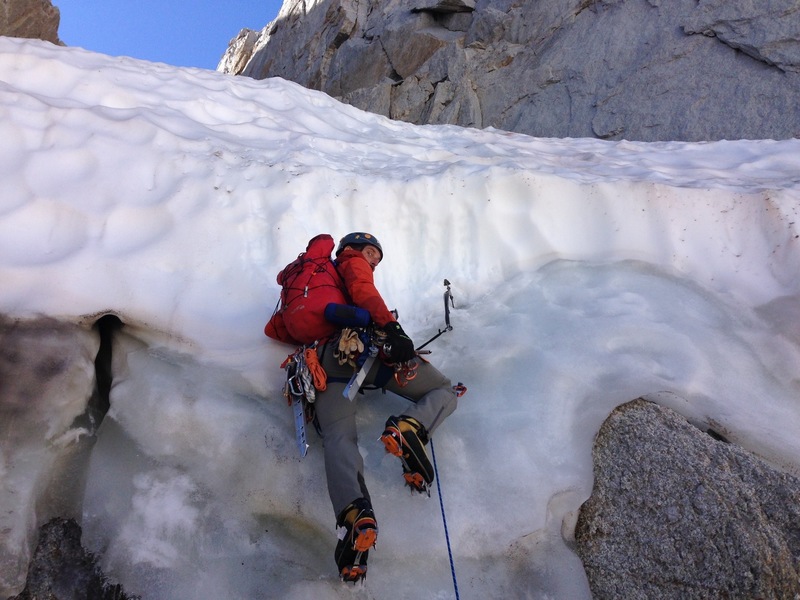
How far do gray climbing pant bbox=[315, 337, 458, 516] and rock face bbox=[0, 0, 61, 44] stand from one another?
12656 mm

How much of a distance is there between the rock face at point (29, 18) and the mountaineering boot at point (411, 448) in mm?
13127

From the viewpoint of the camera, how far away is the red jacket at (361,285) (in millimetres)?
3215

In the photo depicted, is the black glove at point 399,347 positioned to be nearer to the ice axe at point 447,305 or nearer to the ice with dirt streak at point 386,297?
the ice with dirt streak at point 386,297

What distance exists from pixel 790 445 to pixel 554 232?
2346 mm

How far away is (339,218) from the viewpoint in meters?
4.88

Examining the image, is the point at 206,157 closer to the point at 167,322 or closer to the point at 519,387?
the point at 167,322

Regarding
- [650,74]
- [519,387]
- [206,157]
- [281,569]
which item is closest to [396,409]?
[519,387]

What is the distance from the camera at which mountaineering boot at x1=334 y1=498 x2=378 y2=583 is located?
2.46 m

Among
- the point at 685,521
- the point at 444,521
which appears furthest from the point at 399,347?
the point at 685,521

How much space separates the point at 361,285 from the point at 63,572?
81.1 inches

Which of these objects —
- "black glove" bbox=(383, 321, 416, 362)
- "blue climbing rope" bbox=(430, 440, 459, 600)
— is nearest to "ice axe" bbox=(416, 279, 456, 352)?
"black glove" bbox=(383, 321, 416, 362)

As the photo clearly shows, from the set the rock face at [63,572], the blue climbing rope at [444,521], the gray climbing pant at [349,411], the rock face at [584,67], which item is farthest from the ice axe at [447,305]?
the rock face at [584,67]

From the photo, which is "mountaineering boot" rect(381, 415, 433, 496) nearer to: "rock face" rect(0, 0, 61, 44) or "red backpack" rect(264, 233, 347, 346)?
"red backpack" rect(264, 233, 347, 346)

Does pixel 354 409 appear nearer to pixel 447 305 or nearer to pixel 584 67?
pixel 447 305
